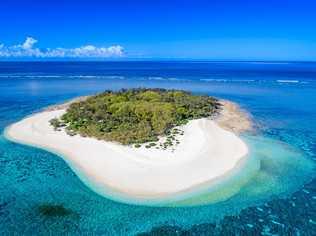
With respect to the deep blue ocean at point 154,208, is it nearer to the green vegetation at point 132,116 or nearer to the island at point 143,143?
the island at point 143,143

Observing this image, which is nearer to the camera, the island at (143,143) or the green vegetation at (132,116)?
the island at (143,143)

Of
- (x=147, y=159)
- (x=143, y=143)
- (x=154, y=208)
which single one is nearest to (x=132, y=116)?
(x=143, y=143)

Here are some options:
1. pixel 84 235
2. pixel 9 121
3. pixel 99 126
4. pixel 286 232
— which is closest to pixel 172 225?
pixel 84 235

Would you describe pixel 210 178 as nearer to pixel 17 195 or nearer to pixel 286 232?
pixel 286 232

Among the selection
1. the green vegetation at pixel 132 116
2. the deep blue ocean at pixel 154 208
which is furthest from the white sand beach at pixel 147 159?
the green vegetation at pixel 132 116

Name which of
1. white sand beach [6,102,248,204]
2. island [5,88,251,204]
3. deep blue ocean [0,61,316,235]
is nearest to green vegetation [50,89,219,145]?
island [5,88,251,204]

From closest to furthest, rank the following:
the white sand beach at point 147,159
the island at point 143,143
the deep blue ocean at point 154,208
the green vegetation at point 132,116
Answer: the deep blue ocean at point 154,208
the white sand beach at point 147,159
the island at point 143,143
the green vegetation at point 132,116

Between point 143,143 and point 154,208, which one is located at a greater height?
point 143,143

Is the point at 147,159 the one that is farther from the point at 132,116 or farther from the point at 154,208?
the point at 132,116
